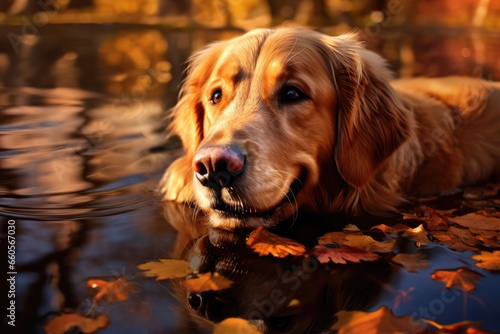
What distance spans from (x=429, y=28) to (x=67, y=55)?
18196 millimetres

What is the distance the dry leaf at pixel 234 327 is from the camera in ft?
9.24

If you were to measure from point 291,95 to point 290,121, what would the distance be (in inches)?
7.6

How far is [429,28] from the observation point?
27578 mm

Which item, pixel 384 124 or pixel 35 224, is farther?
pixel 384 124

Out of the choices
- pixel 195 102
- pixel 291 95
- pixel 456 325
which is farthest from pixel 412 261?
pixel 195 102

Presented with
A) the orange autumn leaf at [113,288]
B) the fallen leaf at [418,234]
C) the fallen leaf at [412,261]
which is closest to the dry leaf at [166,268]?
the orange autumn leaf at [113,288]

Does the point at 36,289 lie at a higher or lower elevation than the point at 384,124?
lower

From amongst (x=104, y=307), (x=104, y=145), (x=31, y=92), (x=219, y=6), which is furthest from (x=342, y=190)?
(x=219, y=6)

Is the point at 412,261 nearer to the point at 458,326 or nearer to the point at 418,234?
the point at 418,234

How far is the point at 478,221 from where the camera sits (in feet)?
14.4

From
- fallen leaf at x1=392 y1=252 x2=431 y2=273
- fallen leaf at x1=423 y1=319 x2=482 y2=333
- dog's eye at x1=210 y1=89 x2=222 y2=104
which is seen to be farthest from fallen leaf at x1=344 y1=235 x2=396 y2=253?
dog's eye at x1=210 y1=89 x2=222 y2=104

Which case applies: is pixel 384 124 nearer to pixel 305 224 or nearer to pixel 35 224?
pixel 305 224

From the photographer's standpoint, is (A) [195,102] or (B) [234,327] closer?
(B) [234,327]

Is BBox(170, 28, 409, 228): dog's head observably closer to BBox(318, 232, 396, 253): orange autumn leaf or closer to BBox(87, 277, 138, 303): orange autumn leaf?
BBox(318, 232, 396, 253): orange autumn leaf
